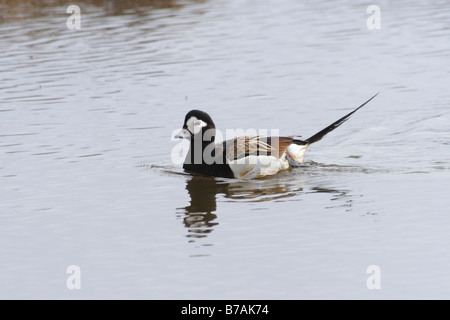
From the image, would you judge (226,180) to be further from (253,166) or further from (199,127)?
(199,127)

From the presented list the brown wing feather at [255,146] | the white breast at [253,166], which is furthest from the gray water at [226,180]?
the brown wing feather at [255,146]

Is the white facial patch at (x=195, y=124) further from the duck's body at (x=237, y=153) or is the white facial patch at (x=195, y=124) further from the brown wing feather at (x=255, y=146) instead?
the brown wing feather at (x=255, y=146)

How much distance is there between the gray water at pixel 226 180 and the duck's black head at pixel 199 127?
67cm

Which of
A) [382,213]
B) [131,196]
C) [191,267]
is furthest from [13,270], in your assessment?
[382,213]

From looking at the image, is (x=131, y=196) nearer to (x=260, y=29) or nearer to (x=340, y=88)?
(x=340, y=88)

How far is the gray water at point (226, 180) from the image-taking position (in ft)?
28.8

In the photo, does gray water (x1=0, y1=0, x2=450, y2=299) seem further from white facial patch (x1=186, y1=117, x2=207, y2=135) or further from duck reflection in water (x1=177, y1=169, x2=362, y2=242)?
white facial patch (x1=186, y1=117, x2=207, y2=135)

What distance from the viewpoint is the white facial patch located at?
13445mm

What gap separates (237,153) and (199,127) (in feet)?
2.71

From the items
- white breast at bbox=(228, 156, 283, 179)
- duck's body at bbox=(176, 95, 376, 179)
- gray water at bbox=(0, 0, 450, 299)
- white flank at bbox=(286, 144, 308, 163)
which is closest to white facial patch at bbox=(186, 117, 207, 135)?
duck's body at bbox=(176, 95, 376, 179)

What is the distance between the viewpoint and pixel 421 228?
31.8 ft

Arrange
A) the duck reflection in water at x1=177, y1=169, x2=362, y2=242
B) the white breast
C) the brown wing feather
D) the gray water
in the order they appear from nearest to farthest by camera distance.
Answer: the gray water
the duck reflection in water at x1=177, y1=169, x2=362, y2=242
the white breast
the brown wing feather

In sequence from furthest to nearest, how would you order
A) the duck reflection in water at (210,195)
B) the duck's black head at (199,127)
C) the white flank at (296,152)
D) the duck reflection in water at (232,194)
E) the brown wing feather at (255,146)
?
the duck's black head at (199,127) < the white flank at (296,152) < the brown wing feather at (255,146) < the duck reflection in water at (232,194) < the duck reflection in water at (210,195)
